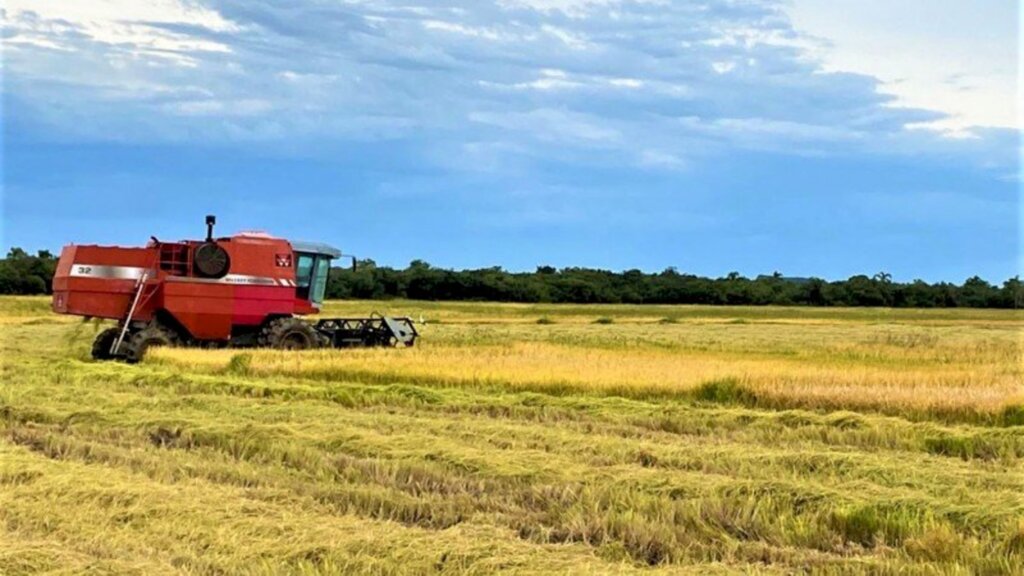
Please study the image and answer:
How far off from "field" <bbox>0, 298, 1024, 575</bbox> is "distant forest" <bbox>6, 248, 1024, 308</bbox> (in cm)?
5643

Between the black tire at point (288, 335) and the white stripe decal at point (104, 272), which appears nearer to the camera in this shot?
the white stripe decal at point (104, 272)

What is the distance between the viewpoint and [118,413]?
34.1 ft

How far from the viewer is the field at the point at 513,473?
5332mm

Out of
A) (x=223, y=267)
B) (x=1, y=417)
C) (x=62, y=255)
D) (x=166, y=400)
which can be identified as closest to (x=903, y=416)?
(x=166, y=400)

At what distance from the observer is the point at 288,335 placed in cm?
2012

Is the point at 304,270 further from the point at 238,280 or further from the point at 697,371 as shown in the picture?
the point at 697,371

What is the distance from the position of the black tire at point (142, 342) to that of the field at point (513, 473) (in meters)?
3.28

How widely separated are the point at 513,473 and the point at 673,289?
2998 inches

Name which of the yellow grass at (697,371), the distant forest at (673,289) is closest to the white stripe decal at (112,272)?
the yellow grass at (697,371)

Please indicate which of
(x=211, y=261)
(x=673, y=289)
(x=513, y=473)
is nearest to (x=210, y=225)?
(x=211, y=261)

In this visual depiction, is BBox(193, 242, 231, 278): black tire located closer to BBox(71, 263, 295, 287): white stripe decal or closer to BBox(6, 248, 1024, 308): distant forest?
BBox(71, 263, 295, 287): white stripe decal

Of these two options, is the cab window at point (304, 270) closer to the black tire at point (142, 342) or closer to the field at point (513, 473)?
the black tire at point (142, 342)

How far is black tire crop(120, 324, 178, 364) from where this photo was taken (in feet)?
60.9

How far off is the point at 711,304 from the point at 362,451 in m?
76.2
